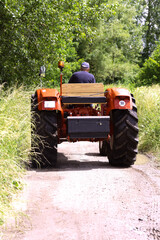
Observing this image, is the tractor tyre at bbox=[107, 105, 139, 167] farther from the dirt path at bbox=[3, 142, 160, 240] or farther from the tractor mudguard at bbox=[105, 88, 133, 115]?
the dirt path at bbox=[3, 142, 160, 240]

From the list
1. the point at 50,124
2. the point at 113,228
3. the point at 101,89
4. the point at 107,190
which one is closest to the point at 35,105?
the point at 50,124

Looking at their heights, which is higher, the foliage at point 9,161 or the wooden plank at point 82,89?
the wooden plank at point 82,89

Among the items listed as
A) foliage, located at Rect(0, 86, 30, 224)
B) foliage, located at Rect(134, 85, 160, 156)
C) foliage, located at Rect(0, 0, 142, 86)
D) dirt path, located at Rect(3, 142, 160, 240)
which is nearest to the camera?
dirt path, located at Rect(3, 142, 160, 240)

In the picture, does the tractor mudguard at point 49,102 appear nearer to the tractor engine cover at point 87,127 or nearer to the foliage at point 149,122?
the tractor engine cover at point 87,127

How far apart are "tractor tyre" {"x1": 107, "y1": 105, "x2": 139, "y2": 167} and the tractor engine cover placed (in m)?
0.26

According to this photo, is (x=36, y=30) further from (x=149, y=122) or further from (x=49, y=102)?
(x=49, y=102)

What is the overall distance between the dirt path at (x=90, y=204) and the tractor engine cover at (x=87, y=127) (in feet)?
1.88

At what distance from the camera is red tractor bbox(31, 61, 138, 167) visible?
22.2 ft

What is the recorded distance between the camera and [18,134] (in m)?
5.92

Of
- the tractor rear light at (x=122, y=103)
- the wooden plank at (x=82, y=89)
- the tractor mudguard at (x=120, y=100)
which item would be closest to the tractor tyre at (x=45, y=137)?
the wooden plank at (x=82, y=89)

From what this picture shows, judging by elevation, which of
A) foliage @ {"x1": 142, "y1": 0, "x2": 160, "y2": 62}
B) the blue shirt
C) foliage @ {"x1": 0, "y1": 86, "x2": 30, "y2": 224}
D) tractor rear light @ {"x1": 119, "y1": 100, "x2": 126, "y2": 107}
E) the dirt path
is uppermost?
foliage @ {"x1": 142, "y1": 0, "x2": 160, "y2": 62}

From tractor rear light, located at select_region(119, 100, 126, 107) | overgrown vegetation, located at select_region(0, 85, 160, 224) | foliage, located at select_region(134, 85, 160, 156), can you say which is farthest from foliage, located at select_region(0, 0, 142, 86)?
tractor rear light, located at select_region(119, 100, 126, 107)

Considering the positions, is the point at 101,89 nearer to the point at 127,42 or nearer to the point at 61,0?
the point at 61,0

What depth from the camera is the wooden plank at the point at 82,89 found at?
715 centimetres
